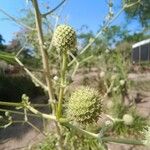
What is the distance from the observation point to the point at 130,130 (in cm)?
674

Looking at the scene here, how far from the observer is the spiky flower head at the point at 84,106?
4.76 ft

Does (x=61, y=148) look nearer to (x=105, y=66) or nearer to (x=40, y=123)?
(x=40, y=123)

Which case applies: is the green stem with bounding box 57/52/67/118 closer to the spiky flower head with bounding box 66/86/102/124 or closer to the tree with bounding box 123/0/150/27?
the spiky flower head with bounding box 66/86/102/124

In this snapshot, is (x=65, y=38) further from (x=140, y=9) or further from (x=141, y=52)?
(x=141, y=52)

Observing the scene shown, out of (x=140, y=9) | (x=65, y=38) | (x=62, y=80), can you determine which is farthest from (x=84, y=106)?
(x=140, y=9)

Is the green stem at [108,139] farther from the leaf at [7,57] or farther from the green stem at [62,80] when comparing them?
the leaf at [7,57]

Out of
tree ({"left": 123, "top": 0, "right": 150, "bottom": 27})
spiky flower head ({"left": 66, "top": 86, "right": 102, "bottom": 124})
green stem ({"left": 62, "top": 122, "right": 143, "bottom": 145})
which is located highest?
tree ({"left": 123, "top": 0, "right": 150, "bottom": 27})

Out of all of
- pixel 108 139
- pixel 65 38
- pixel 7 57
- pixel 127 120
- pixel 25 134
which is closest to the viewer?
pixel 108 139

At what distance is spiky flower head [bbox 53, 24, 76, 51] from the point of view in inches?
54.3

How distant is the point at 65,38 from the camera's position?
1376mm

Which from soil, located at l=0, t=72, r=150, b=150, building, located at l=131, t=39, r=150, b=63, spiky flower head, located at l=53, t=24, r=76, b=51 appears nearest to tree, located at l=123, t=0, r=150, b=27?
spiky flower head, located at l=53, t=24, r=76, b=51

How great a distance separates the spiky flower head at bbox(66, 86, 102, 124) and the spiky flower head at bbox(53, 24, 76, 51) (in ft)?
0.62

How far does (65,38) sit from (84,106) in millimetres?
236

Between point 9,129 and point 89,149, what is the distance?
7.49 ft
